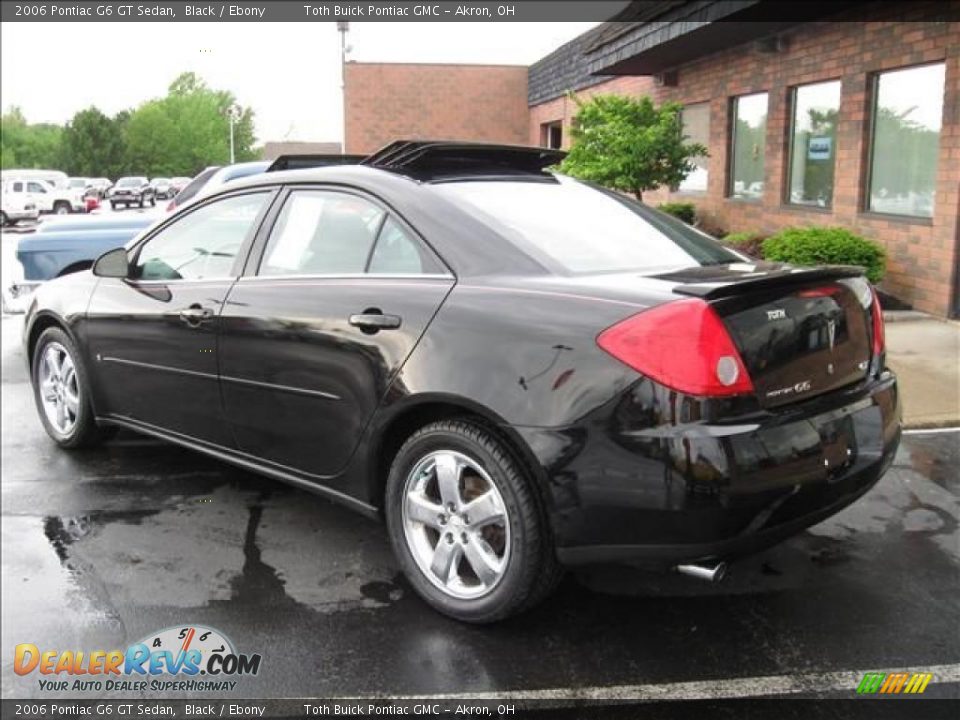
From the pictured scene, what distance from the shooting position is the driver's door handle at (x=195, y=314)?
403cm

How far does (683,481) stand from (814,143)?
9.55 m

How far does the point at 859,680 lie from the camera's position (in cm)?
281

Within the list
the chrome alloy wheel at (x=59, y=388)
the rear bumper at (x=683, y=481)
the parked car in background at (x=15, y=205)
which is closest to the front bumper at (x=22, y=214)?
the parked car in background at (x=15, y=205)

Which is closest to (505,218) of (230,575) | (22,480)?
(230,575)

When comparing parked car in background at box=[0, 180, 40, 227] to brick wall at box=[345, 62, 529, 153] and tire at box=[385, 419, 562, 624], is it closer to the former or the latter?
brick wall at box=[345, 62, 529, 153]

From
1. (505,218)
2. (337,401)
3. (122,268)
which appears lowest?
(337,401)

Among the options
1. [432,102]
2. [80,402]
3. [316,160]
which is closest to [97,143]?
[316,160]

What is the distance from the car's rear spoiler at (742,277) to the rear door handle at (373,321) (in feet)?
3.16

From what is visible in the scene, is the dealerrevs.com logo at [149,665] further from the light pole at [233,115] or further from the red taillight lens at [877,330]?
the light pole at [233,115]

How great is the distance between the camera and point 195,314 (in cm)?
409

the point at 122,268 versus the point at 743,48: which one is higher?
the point at 743,48

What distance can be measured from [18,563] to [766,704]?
2.94 m

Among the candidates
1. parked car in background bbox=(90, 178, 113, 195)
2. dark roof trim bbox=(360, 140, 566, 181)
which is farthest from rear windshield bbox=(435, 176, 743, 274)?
parked car in background bbox=(90, 178, 113, 195)

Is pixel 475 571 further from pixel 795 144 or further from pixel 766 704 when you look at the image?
pixel 795 144
